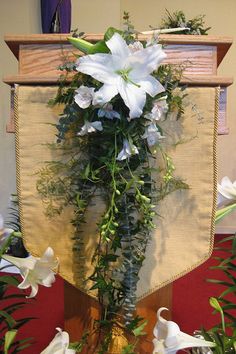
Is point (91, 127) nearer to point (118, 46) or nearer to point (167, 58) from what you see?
point (118, 46)

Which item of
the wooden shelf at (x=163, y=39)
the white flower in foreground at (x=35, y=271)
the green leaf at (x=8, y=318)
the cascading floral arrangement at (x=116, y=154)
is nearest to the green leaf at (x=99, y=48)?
the cascading floral arrangement at (x=116, y=154)

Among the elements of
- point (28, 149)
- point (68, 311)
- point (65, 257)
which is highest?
point (28, 149)

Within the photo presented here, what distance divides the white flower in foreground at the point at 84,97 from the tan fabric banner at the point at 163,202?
18 cm

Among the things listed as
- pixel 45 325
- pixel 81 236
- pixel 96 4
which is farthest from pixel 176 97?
pixel 96 4

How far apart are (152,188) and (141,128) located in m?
0.16

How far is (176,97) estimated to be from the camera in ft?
2.81

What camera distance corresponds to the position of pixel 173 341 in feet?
2.52

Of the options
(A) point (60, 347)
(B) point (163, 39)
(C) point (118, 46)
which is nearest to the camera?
(C) point (118, 46)

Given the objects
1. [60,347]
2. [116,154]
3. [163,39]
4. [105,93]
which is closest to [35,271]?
[60,347]

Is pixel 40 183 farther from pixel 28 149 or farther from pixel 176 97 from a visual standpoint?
pixel 176 97

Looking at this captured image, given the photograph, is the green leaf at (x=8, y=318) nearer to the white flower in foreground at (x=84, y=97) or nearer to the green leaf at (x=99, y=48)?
the white flower in foreground at (x=84, y=97)

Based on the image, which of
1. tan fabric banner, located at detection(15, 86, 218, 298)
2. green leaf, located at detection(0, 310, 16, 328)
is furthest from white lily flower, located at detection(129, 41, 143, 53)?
green leaf, located at detection(0, 310, 16, 328)

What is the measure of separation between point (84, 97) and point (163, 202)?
1.15ft

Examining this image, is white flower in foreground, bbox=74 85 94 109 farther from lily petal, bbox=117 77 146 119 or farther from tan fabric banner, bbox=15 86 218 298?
tan fabric banner, bbox=15 86 218 298
